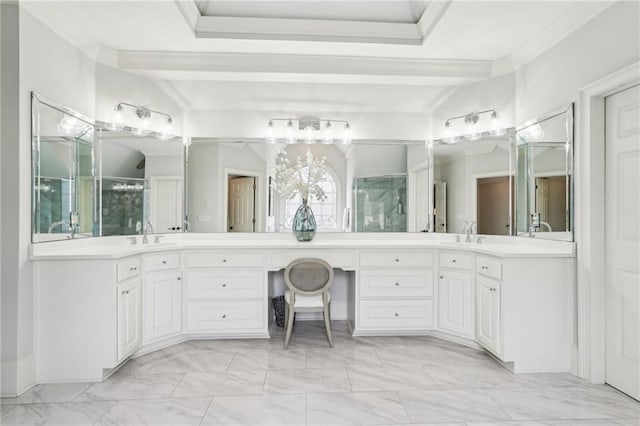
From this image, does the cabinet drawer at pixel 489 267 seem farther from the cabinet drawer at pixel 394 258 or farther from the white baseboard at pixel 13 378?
the white baseboard at pixel 13 378

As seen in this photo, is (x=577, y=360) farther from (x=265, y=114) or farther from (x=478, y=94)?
(x=265, y=114)

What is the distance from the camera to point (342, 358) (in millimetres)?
2805

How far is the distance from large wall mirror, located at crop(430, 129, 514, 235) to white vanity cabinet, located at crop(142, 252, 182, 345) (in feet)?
8.75

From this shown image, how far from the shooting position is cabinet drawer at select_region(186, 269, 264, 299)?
3.16 metres

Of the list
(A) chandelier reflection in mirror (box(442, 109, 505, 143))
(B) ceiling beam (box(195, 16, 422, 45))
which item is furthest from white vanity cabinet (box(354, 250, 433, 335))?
(B) ceiling beam (box(195, 16, 422, 45))

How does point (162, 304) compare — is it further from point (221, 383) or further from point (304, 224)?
point (304, 224)

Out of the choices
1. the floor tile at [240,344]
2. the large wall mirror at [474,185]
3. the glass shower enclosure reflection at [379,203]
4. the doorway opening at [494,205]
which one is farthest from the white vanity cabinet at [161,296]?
the doorway opening at [494,205]

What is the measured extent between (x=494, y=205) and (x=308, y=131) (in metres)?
2.06

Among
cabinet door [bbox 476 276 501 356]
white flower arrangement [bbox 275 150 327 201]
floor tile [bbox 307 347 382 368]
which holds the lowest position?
floor tile [bbox 307 347 382 368]

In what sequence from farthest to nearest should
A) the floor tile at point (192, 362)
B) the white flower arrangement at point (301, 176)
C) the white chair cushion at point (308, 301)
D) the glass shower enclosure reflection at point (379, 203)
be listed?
the glass shower enclosure reflection at point (379, 203) < the white flower arrangement at point (301, 176) < the white chair cushion at point (308, 301) < the floor tile at point (192, 362)

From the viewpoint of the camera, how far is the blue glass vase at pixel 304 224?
355 centimetres

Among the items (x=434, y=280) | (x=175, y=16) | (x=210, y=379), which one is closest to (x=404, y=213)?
(x=434, y=280)

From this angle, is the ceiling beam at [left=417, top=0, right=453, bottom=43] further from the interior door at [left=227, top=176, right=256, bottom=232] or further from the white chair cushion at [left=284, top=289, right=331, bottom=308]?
the white chair cushion at [left=284, top=289, right=331, bottom=308]

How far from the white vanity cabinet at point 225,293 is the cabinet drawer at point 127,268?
0.47 meters
